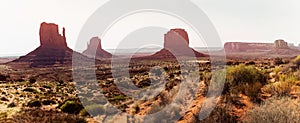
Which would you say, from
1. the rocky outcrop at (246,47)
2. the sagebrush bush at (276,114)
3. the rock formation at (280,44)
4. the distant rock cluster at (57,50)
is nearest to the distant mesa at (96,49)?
the distant rock cluster at (57,50)

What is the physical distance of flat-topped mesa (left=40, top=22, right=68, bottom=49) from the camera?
387 ft

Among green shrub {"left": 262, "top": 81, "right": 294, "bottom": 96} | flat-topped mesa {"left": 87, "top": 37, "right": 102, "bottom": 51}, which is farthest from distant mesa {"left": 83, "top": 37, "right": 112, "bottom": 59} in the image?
green shrub {"left": 262, "top": 81, "right": 294, "bottom": 96}

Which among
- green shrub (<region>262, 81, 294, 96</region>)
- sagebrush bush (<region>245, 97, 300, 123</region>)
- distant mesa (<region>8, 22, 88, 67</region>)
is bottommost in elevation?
sagebrush bush (<region>245, 97, 300, 123</region>)

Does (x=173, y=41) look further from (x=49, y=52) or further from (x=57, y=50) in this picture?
(x=49, y=52)

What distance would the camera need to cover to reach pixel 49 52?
112 metres

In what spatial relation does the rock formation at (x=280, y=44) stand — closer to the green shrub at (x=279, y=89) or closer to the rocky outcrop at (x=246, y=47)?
the rocky outcrop at (x=246, y=47)

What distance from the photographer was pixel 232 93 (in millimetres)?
10719

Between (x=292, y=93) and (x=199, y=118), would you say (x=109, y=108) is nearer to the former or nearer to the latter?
(x=199, y=118)

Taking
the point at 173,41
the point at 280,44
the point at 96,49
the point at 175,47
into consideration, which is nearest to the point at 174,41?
the point at 173,41

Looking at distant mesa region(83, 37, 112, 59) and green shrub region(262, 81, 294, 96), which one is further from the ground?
distant mesa region(83, 37, 112, 59)

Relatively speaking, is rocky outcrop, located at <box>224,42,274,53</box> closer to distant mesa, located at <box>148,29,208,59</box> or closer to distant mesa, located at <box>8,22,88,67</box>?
distant mesa, located at <box>148,29,208,59</box>

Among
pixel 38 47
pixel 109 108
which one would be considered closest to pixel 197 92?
pixel 109 108

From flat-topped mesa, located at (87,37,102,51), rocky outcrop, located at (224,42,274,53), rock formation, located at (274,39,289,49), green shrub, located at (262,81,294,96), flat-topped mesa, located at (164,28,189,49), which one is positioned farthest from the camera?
rocky outcrop, located at (224,42,274,53)

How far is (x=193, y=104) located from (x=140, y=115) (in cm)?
210
